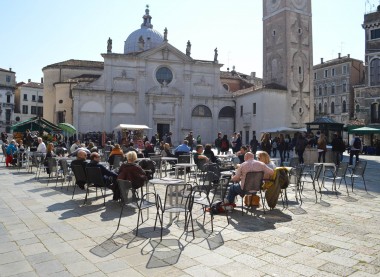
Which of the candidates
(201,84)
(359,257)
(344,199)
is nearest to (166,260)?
(359,257)

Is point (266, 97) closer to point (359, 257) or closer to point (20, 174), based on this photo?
point (20, 174)

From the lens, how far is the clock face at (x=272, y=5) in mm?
35469

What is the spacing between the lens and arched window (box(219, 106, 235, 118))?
3778 centimetres

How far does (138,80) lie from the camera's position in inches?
1379

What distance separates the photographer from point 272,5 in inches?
1432

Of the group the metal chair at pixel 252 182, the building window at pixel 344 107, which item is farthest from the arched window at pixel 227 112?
the metal chair at pixel 252 182

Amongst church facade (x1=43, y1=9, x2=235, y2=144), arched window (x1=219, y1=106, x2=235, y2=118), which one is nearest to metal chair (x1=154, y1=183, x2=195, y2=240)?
church facade (x1=43, y1=9, x2=235, y2=144)

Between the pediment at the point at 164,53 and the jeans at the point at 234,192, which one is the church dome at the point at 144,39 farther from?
the jeans at the point at 234,192

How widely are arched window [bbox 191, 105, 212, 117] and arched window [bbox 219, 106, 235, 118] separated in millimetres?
1426

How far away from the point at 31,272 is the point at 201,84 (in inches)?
1351

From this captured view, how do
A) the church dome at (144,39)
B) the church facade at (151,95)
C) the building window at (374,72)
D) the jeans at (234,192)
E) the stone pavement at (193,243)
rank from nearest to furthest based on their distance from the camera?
1. the stone pavement at (193,243)
2. the jeans at (234,192)
3. the church facade at (151,95)
4. the building window at (374,72)
5. the church dome at (144,39)

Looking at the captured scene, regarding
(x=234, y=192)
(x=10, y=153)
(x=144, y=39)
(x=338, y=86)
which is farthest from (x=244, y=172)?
(x=338, y=86)

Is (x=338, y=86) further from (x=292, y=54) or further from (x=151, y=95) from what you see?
(x=151, y=95)

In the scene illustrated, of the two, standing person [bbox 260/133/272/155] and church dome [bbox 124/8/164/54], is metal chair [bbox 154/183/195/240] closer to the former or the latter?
standing person [bbox 260/133/272/155]
